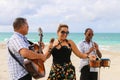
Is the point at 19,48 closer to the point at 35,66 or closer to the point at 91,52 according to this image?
the point at 35,66

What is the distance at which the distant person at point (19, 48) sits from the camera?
5164mm

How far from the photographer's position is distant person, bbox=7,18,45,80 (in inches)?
203

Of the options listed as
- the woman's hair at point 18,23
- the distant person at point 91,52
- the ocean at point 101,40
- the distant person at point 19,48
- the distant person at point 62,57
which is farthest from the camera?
the ocean at point 101,40

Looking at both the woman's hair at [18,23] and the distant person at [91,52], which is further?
the distant person at [91,52]

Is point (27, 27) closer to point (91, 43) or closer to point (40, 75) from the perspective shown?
point (40, 75)

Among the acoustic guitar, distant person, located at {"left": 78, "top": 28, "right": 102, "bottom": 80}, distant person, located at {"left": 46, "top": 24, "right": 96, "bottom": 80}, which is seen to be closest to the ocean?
distant person, located at {"left": 78, "top": 28, "right": 102, "bottom": 80}

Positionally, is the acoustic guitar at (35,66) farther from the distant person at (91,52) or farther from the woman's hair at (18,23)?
the distant person at (91,52)

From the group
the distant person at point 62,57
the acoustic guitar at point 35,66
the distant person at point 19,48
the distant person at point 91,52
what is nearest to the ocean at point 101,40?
the distant person at point 91,52

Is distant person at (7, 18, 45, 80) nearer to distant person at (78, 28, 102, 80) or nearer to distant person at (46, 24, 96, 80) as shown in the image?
distant person at (46, 24, 96, 80)

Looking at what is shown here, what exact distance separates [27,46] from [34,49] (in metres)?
0.24

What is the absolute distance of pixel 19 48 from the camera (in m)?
5.12

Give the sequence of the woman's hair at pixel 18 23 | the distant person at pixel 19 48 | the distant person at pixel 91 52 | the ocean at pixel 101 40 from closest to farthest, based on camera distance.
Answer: the distant person at pixel 19 48 → the woman's hair at pixel 18 23 → the distant person at pixel 91 52 → the ocean at pixel 101 40

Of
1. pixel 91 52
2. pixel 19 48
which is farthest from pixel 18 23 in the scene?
pixel 91 52

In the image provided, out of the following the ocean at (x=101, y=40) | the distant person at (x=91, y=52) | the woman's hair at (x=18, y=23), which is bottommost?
the ocean at (x=101, y=40)
